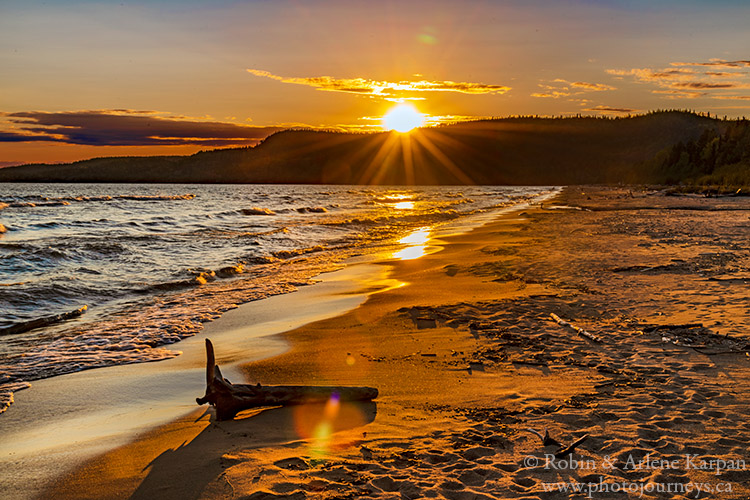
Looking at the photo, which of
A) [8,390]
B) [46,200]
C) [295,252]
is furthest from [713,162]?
[46,200]

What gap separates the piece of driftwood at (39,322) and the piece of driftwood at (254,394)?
5.87m

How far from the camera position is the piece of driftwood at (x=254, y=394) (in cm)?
452

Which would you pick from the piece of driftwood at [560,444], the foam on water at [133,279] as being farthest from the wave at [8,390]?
the piece of driftwood at [560,444]

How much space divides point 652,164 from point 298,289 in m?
100

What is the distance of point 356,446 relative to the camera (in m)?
4.01

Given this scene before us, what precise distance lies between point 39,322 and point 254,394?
6557mm

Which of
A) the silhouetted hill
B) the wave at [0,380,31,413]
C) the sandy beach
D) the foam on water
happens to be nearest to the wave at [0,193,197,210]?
the foam on water

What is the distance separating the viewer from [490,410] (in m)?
4.60

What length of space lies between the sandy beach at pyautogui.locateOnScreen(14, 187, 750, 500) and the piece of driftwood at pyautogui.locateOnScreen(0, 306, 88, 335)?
301 centimetres

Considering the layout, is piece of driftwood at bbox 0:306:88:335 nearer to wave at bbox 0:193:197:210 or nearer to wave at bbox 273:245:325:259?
wave at bbox 273:245:325:259

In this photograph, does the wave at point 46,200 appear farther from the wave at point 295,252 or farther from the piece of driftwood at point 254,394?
the piece of driftwood at point 254,394

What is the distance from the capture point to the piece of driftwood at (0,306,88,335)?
853 cm

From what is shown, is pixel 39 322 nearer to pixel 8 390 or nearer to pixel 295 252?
pixel 8 390

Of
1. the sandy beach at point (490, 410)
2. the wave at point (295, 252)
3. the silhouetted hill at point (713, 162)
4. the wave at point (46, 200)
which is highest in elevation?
the silhouetted hill at point (713, 162)
